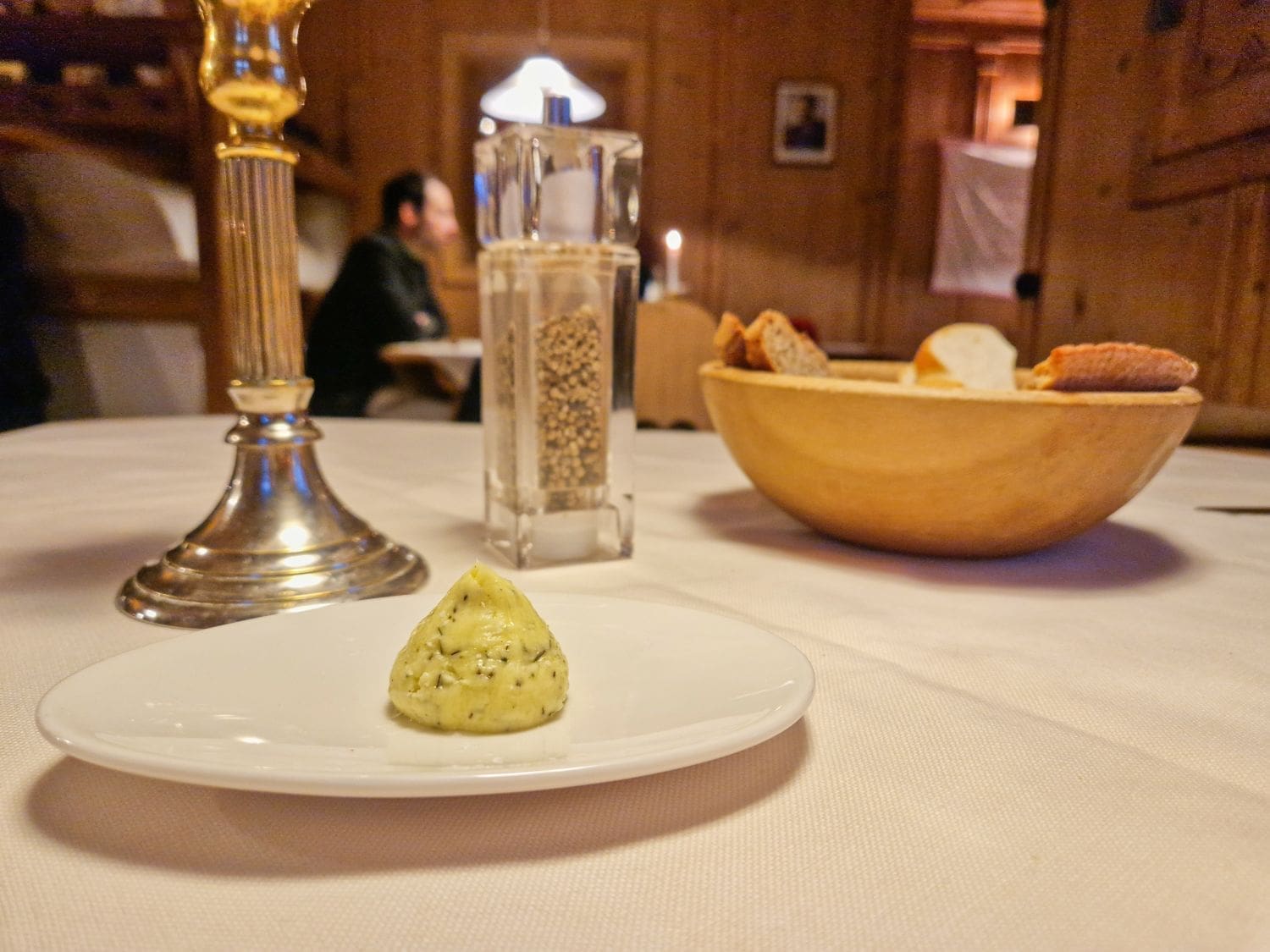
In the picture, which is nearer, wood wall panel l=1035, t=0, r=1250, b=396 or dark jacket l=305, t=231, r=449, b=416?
wood wall panel l=1035, t=0, r=1250, b=396

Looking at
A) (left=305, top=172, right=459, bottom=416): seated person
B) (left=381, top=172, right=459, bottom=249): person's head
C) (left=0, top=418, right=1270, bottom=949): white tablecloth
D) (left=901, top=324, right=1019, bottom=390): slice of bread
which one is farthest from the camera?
(left=381, top=172, right=459, bottom=249): person's head

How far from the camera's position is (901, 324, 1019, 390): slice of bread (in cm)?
71

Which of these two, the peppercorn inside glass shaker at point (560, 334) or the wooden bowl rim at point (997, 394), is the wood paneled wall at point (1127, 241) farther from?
the peppercorn inside glass shaker at point (560, 334)

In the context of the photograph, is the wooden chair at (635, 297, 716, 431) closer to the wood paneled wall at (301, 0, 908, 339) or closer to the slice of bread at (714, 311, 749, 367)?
the slice of bread at (714, 311, 749, 367)

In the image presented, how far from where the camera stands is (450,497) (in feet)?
2.74

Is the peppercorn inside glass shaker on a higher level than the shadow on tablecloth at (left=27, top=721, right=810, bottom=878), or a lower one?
higher

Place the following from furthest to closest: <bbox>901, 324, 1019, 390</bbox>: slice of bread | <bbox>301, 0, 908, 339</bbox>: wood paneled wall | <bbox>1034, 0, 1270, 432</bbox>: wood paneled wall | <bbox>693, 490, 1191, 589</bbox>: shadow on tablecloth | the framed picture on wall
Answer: the framed picture on wall, <bbox>301, 0, 908, 339</bbox>: wood paneled wall, <bbox>1034, 0, 1270, 432</bbox>: wood paneled wall, <bbox>901, 324, 1019, 390</bbox>: slice of bread, <bbox>693, 490, 1191, 589</bbox>: shadow on tablecloth

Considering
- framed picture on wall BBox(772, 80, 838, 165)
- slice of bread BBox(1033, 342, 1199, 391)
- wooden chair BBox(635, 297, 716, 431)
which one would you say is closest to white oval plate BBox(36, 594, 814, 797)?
slice of bread BBox(1033, 342, 1199, 391)

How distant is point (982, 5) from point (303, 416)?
4599 millimetres

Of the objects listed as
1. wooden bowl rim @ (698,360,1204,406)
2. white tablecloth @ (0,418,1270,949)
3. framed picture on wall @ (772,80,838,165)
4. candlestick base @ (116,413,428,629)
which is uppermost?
framed picture on wall @ (772,80,838,165)

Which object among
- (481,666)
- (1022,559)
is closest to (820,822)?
(481,666)

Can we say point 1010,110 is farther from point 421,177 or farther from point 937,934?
point 937,934

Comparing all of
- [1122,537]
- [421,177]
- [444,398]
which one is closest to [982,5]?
[421,177]

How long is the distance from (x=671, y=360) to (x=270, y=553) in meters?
1.57
